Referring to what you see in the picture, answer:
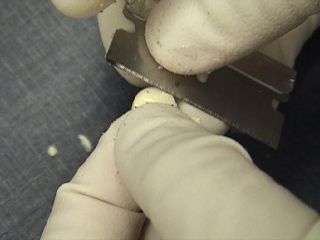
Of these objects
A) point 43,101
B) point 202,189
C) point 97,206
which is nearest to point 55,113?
point 43,101

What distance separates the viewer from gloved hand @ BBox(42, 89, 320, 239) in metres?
0.28

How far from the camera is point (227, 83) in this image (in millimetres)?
474

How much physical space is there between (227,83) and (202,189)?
19cm

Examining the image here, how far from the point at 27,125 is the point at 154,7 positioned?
218mm

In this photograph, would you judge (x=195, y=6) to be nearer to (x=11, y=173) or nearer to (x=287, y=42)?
(x=287, y=42)

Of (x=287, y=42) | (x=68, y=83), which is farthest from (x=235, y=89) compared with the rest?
(x=68, y=83)

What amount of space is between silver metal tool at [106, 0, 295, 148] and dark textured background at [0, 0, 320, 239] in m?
0.10

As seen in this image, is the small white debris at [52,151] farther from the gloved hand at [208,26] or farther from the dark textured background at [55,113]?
the gloved hand at [208,26]

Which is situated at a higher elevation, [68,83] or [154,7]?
[154,7]

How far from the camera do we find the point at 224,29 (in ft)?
1.23

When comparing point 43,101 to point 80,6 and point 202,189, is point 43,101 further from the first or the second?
point 202,189

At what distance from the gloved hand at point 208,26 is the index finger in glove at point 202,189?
7 centimetres

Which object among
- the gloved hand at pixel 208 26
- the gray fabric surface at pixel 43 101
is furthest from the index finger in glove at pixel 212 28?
the gray fabric surface at pixel 43 101

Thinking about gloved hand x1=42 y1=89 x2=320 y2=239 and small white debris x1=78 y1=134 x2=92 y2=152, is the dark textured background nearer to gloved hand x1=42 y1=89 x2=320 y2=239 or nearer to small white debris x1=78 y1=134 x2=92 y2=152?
small white debris x1=78 y1=134 x2=92 y2=152
